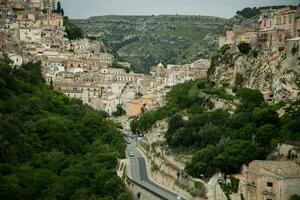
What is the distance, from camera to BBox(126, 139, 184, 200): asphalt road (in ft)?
114

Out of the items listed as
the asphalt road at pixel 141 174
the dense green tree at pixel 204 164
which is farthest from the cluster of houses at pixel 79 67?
the dense green tree at pixel 204 164

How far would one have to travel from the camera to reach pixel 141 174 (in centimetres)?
4153

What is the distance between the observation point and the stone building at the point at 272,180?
90.7 feet

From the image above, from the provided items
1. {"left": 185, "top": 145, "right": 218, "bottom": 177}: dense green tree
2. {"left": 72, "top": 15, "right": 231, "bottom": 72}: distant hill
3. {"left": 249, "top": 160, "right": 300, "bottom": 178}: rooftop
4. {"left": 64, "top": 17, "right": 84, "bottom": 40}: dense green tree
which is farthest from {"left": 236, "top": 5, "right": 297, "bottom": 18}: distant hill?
{"left": 249, "top": 160, "right": 300, "bottom": 178}: rooftop

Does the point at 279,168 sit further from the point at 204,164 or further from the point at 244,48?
the point at 244,48

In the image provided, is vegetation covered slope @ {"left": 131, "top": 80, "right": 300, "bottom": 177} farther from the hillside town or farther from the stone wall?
the stone wall

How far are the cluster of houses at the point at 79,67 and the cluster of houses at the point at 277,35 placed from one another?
20297 millimetres

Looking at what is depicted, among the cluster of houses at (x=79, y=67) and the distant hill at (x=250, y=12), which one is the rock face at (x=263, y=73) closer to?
the cluster of houses at (x=79, y=67)

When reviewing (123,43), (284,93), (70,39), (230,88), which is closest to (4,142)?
(284,93)

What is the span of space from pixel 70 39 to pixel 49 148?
53275mm

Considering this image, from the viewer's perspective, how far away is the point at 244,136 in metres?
35.2

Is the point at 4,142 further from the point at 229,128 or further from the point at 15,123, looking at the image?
the point at 229,128

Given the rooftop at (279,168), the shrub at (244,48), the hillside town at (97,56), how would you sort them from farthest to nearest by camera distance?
the shrub at (244,48)
the hillside town at (97,56)
the rooftop at (279,168)

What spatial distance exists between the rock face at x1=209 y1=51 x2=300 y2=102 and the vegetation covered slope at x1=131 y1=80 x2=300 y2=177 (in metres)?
1.32
